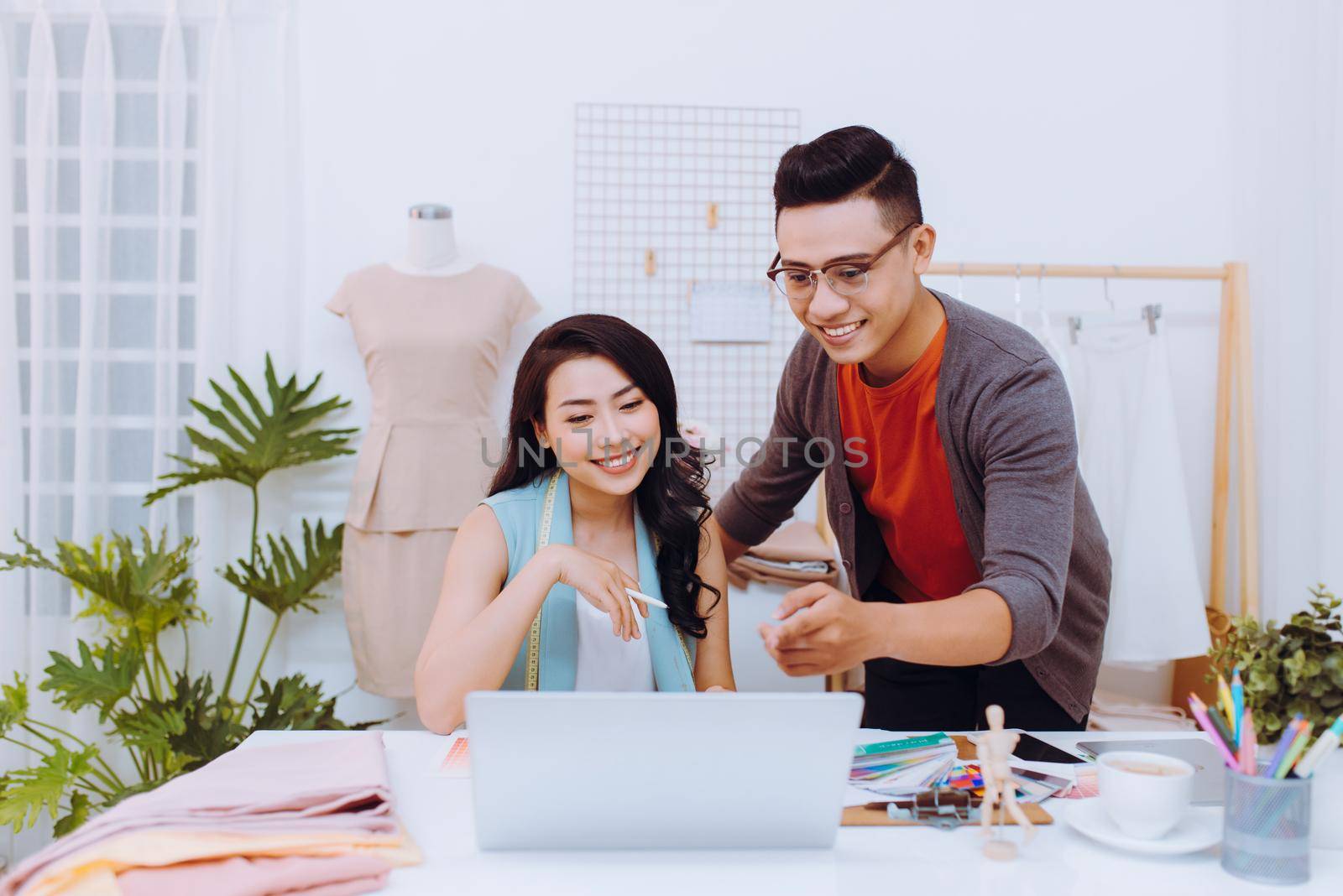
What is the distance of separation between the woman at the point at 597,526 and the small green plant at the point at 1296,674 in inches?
30.6

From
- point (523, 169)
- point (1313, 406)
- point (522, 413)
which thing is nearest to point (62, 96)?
point (523, 169)

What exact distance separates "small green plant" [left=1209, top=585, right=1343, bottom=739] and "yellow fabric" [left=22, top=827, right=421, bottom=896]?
792mm

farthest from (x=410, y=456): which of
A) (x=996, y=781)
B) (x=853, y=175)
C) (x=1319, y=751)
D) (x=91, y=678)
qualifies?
(x=1319, y=751)

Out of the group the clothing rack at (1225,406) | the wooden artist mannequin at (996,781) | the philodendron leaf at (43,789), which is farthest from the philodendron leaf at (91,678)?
the wooden artist mannequin at (996,781)

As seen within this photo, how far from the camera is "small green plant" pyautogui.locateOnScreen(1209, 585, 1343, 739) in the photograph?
93 centimetres

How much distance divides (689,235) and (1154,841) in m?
2.15

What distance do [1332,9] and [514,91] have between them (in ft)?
6.64

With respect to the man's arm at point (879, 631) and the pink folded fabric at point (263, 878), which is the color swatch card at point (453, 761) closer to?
the pink folded fabric at point (263, 878)

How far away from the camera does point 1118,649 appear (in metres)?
2.42

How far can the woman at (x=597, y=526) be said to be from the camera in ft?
5.11

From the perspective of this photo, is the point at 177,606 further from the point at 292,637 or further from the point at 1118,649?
the point at 1118,649

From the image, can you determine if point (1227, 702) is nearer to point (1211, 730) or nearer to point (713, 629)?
point (1211, 730)

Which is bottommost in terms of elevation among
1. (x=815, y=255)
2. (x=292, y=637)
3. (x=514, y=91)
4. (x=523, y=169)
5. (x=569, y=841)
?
(x=292, y=637)

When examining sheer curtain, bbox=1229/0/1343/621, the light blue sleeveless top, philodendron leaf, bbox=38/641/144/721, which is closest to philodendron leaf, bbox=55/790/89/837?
philodendron leaf, bbox=38/641/144/721
